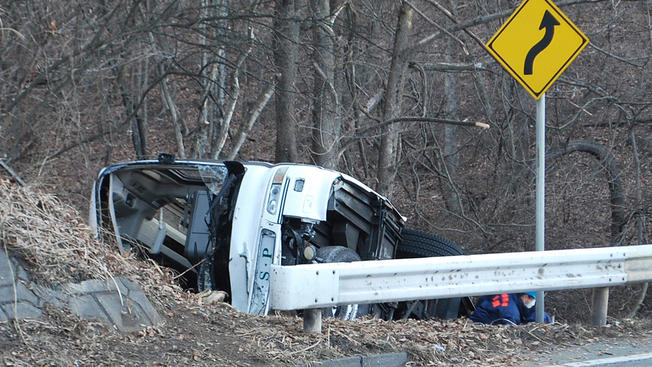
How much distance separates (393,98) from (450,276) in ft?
21.7

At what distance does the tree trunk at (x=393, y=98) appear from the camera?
41.6 feet

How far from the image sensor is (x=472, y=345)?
6.43 m

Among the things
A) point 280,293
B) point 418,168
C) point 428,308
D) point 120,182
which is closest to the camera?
point 280,293

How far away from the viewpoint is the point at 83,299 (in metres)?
5.47

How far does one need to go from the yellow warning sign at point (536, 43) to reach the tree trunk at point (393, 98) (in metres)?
5.05

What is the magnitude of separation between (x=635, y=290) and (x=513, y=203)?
241 centimetres

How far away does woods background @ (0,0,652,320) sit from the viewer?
10195 millimetres

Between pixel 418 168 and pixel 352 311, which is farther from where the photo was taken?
pixel 418 168

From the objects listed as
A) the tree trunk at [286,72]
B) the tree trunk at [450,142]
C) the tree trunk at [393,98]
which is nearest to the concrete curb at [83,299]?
the tree trunk at [286,72]

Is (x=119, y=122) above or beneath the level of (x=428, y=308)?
above

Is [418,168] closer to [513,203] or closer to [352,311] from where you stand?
[513,203]

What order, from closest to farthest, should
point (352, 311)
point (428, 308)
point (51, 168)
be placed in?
point (352, 311) < point (428, 308) < point (51, 168)

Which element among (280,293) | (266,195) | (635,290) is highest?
(266,195)

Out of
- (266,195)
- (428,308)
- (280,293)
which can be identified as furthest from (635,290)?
(280,293)
